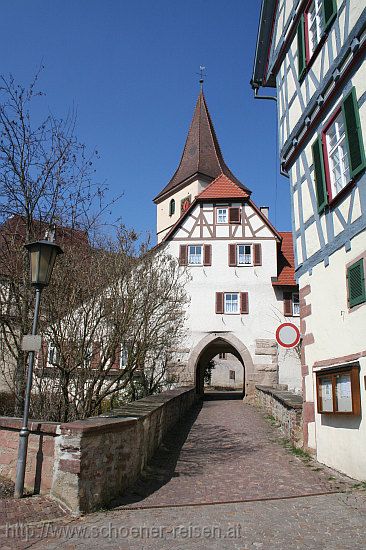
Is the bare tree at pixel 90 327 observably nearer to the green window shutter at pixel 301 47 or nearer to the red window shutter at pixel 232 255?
the green window shutter at pixel 301 47

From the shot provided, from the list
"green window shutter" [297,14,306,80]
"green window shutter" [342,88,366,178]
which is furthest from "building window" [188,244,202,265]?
"green window shutter" [342,88,366,178]

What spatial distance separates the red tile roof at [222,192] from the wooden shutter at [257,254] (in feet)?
8.40

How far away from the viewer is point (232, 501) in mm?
5520

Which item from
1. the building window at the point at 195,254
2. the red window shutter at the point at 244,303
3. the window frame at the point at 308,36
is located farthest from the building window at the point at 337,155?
the building window at the point at 195,254

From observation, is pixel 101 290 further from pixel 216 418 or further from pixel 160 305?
pixel 216 418

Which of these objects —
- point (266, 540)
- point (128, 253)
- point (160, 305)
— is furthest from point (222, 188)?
point (266, 540)

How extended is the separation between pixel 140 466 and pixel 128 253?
559 centimetres

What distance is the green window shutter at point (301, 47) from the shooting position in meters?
8.93

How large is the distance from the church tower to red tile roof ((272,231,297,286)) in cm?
1136

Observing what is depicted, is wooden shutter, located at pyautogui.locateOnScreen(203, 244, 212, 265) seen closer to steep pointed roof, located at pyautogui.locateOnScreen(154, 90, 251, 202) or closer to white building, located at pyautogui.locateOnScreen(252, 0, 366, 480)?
white building, located at pyautogui.locateOnScreen(252, 0, 366, 480)

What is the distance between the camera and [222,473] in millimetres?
7066

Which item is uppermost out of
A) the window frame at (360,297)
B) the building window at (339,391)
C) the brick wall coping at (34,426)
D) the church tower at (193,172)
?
the church tower at (193,172)

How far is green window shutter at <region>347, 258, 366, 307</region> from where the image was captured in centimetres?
632

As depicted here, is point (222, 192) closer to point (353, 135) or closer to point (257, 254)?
point (257, 254)
